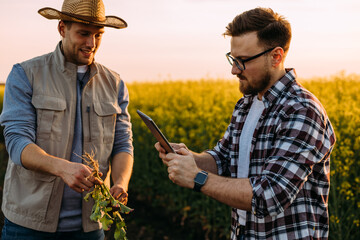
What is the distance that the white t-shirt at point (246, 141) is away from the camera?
8.46 feet

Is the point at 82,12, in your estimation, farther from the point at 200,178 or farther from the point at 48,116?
the point at 200,178

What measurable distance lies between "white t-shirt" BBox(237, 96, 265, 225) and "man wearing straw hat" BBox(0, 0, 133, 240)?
30.7 inches

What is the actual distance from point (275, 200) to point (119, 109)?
55.8 inches

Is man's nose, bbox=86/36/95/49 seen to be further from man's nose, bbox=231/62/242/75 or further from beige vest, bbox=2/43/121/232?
man's nose, bbox=231/62/242/75

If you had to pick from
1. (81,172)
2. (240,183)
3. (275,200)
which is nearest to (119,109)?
(81,172)

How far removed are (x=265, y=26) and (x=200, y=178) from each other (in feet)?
3.05

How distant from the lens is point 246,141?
2.61 m

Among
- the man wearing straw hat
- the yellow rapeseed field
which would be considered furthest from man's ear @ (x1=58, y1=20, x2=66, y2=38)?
the yellow rapeseed field

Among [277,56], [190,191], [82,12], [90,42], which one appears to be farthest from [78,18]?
[190,191]

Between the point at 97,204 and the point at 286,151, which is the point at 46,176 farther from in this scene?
the point at 286,151

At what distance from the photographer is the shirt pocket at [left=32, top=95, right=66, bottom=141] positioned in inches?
109

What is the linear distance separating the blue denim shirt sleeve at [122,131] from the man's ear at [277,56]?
1.22m

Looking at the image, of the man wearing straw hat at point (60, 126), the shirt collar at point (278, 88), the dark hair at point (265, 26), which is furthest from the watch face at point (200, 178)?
the dark hair at point (265, 26)

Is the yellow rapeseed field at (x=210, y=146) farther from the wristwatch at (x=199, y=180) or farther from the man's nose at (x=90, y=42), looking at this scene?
the man's nose at (x=90, y=42)
